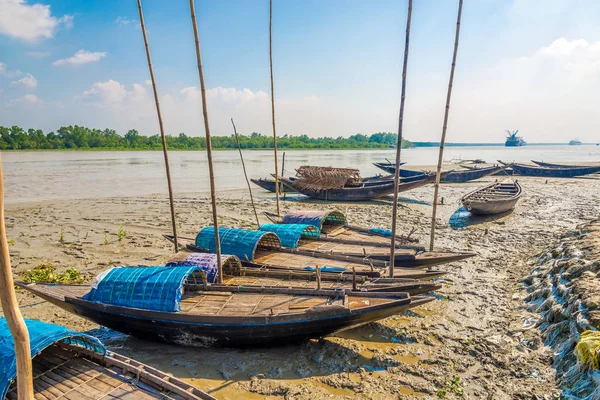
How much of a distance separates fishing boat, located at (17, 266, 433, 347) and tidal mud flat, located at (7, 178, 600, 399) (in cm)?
39

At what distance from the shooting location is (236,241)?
8688 mm

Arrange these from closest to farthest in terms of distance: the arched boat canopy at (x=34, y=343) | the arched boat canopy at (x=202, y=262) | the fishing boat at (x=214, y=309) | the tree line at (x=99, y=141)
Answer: the arched boat canopy at (x=34, y=343) → the fishing boat at (x=214, y=309) → the arched boat canopy at (x=202, y=262) → the tree line at (x=99, y=141)

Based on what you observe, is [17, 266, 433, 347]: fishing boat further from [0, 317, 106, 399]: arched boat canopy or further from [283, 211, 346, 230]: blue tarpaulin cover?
[283, 211, 346, 230]: blue tarpaulin cover

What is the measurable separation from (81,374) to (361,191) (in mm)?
18015

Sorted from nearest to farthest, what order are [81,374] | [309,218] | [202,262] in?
[81,374] < [202,262] < [309,218]

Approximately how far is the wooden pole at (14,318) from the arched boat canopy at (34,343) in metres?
1.50

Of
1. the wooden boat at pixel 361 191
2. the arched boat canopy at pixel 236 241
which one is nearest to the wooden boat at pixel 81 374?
the arched boat canopy at pixel 236 241

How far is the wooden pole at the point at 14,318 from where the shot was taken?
99.2 inches

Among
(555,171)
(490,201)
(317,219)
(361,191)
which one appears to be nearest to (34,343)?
(317,219)

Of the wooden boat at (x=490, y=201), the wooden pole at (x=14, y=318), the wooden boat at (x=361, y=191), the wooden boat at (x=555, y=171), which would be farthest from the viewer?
the wooden boat at (x=555, y=171)

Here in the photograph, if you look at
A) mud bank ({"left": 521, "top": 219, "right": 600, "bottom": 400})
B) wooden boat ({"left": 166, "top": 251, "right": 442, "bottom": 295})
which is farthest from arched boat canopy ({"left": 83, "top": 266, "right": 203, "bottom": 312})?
mud bank ({"left": 521, "top": 219, "right": 600, "bottom": 400})

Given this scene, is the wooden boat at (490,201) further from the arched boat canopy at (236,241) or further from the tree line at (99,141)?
the tree line at (99,141)

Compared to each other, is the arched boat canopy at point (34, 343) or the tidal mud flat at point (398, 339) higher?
the arched boat canopy at point (34, 343)

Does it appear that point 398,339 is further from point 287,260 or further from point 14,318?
point 14,318
